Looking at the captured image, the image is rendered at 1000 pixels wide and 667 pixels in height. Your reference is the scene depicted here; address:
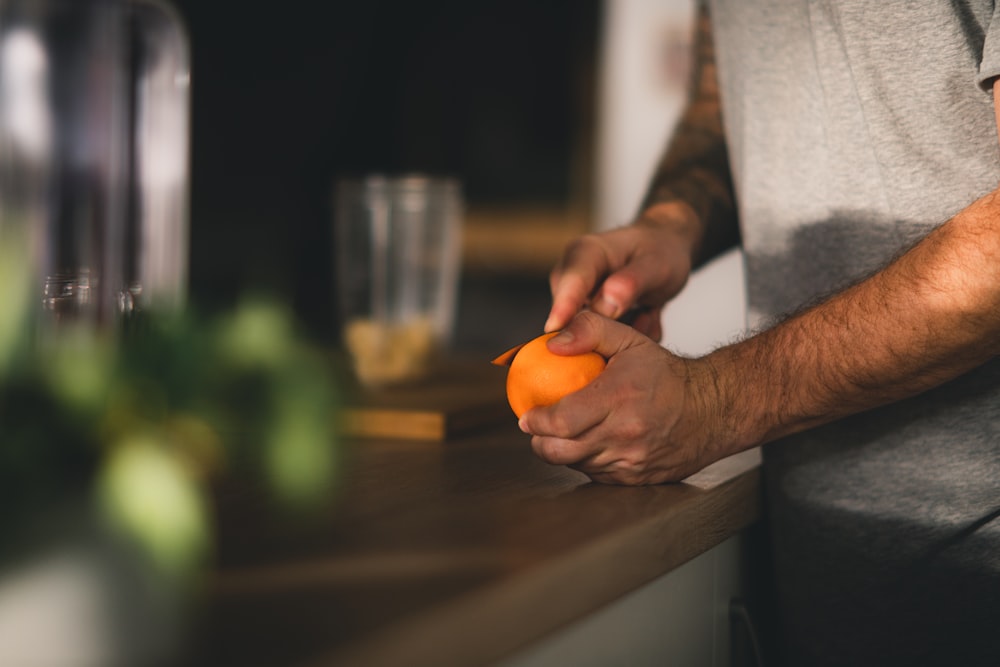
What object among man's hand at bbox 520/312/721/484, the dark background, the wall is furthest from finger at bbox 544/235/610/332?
the wall

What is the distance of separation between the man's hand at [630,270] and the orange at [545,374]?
0.07 meters

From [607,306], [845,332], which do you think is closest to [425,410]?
[607,306]

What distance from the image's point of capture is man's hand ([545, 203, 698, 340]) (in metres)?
0.91

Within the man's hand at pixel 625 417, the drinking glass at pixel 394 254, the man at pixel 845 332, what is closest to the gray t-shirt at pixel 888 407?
the man at pixel 845 332

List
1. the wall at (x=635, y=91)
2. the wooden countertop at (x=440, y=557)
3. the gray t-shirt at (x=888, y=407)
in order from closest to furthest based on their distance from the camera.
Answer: the wooden countertop at (x=440, y=557), the gray t-shirt at (x=888, y=407), the wall at (x=635, y=91)

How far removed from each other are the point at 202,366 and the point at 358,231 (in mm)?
722

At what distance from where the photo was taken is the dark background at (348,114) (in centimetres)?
210

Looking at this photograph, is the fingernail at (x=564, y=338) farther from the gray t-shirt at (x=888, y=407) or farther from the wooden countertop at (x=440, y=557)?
the gray t-shirt at (x=888, y=407)

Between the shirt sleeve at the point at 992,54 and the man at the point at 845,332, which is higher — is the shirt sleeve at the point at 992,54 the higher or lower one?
the higher one

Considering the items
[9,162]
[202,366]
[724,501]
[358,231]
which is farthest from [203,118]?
[724,501]

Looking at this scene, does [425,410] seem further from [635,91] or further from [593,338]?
[635,91]

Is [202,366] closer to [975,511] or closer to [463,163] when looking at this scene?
[975,511]

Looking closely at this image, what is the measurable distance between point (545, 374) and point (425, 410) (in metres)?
0.30

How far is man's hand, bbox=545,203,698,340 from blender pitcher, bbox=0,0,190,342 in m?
0.36
